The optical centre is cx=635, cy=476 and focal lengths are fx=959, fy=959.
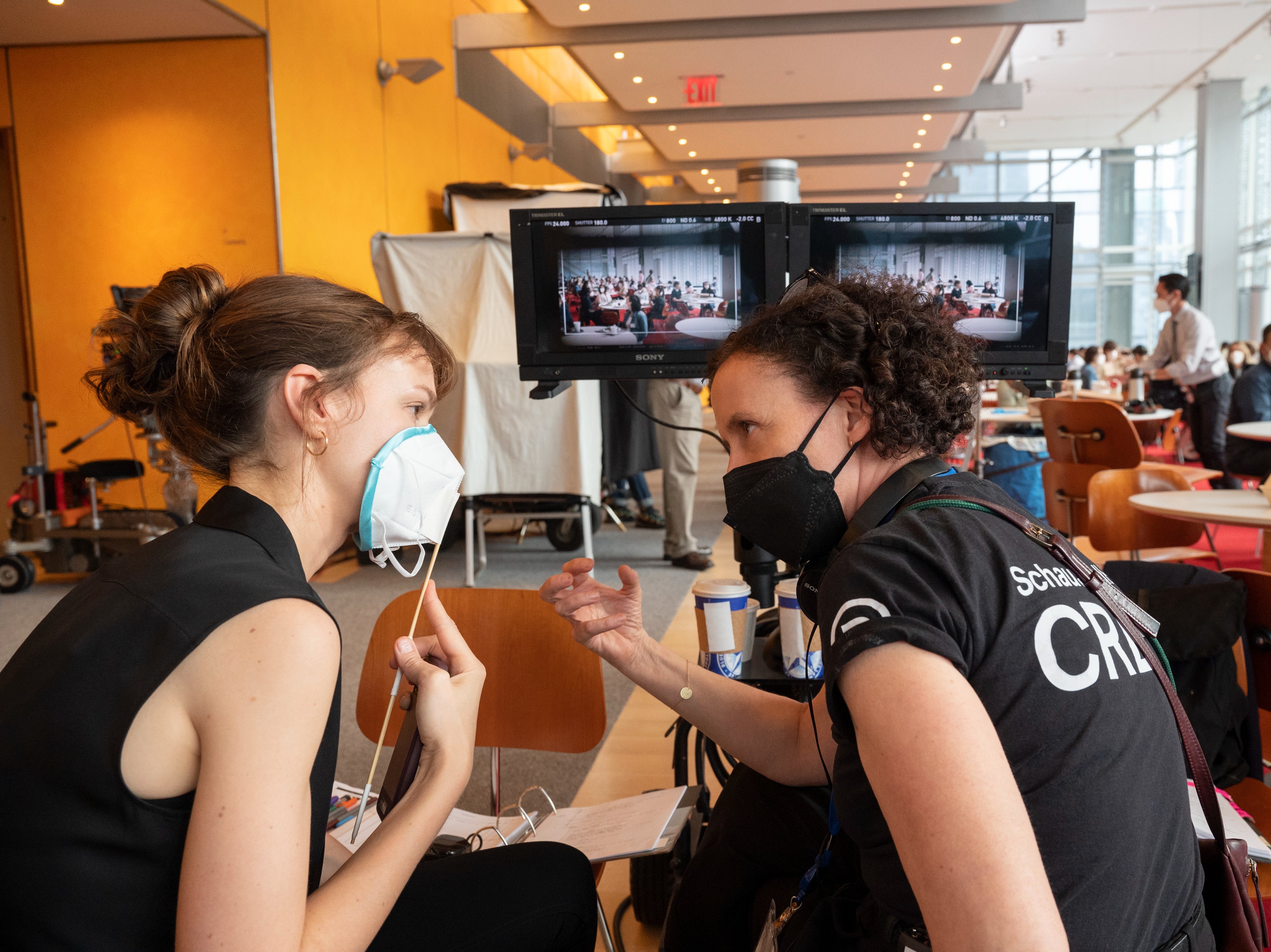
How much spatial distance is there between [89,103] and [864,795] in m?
5.85

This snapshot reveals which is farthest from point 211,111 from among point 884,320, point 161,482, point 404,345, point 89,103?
point 884,320

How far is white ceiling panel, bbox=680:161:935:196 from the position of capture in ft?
39.8

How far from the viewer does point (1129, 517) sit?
340 cm

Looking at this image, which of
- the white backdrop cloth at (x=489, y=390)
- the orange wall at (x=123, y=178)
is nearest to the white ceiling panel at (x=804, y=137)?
the orange wall at (x=123, y=178)

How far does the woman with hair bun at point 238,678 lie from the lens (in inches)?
30.9

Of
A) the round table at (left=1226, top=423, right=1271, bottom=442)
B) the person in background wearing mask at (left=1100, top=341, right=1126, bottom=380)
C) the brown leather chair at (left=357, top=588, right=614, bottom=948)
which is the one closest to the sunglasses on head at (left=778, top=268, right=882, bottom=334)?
the brown leather chair at (left=357, top=588, right=614, bottom=948)

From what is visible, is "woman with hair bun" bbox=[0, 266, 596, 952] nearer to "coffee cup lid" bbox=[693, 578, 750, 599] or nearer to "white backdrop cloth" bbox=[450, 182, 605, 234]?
"coffee cup lid" bbox=[693, 578, 750, 599]

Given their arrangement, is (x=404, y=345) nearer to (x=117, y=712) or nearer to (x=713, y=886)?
(x=117, y=712)

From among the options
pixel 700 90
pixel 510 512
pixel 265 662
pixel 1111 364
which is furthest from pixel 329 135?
pixel 1111 364

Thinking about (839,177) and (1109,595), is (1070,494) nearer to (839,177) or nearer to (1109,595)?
(1109,595)

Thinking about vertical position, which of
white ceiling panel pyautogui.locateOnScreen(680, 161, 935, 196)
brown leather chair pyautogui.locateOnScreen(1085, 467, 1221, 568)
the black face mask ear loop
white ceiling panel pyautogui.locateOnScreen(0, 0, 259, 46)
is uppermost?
white ceiling panel pyautogui.locateOnScreen(680, 161, 935, 196)

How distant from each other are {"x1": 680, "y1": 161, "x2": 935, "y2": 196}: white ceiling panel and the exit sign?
2.97 meters

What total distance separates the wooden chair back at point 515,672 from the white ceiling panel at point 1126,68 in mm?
9640

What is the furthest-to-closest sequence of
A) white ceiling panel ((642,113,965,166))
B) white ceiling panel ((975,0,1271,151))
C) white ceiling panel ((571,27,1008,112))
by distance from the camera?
white ceiling panel ((975,0,1271,151)) < white ceiling panel ((642,113,965,166)) < white ceiling panel ((571,27,1008,112))
